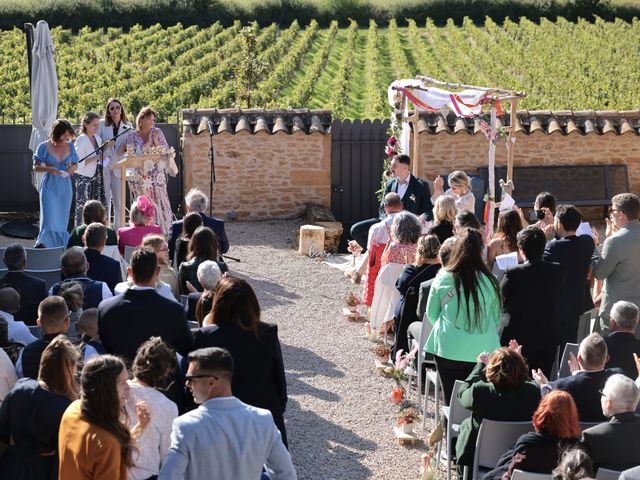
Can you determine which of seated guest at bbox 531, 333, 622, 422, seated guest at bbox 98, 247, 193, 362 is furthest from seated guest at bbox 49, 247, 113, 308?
seated guest at bbox 531, 333, 622, 422

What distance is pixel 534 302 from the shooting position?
7586 mm

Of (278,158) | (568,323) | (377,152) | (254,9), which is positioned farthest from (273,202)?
(254,9)

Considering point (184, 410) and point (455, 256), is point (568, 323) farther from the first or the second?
point (184, 410)

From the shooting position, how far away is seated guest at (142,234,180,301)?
25.1 ft

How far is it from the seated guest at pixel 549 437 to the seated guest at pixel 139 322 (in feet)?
6.38

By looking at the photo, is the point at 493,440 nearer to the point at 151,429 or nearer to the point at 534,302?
the point at 534,302

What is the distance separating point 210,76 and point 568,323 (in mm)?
28499

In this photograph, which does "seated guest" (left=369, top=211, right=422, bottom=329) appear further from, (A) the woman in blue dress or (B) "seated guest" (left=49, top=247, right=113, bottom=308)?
(A) the woman in blue dress

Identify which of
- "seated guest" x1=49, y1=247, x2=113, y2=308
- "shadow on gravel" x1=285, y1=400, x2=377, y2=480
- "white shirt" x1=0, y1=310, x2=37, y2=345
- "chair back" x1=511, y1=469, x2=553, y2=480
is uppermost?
"seated guest" x1=49, y1=247, x2=113, y2=308

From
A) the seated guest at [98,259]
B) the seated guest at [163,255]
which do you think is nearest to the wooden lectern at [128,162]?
the seated guest at [163,255]

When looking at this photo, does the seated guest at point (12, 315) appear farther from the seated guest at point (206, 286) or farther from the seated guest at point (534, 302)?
the seated guest at point (534, 302)

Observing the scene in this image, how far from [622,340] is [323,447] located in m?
2.32

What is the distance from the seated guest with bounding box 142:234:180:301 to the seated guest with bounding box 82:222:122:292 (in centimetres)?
38

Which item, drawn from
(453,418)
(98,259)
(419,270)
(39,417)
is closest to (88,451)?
(39,417)
